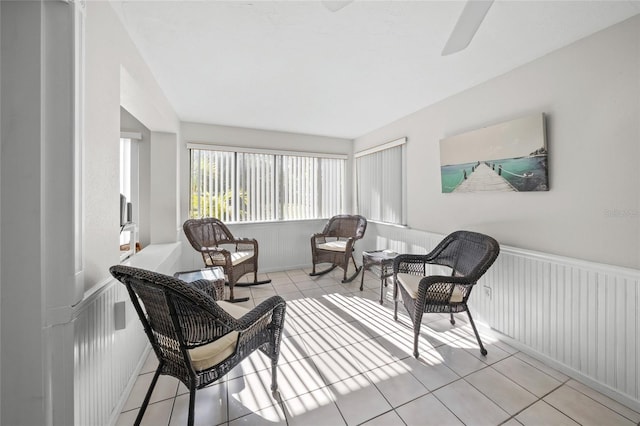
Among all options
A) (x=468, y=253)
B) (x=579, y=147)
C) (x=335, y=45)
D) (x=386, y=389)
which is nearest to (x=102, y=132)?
(x=335, y=45)

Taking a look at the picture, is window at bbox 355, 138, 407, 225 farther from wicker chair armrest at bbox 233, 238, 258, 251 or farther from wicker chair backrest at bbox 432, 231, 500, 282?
wicker chair armrest at bbox 233, 238, 258, 251

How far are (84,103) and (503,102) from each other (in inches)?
128

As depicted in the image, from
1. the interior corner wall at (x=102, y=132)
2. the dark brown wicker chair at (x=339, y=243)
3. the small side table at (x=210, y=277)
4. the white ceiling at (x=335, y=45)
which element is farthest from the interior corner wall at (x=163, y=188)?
the dark brown wicker chair at (x=339, y=243)

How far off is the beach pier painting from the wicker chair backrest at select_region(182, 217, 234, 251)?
3.27 m

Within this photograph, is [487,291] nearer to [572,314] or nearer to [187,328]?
[572,314]

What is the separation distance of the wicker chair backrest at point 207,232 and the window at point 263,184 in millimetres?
410

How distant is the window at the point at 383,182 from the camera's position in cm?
381

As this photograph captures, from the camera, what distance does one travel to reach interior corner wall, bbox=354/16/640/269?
1.61m

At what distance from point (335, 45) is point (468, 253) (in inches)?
88.9

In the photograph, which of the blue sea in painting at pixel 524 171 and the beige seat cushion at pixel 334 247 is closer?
the blue sea in painting at pixel 524 171

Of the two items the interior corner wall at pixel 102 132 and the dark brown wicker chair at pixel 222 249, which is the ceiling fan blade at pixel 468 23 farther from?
the dark brown wicker chair at pixel 222 249

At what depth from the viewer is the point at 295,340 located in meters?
2.27

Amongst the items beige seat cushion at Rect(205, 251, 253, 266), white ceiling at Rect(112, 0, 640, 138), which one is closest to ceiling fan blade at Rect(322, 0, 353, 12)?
white ceiling at Rect(112, 0, 640, 138)

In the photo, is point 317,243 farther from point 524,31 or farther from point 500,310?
point 524,31
